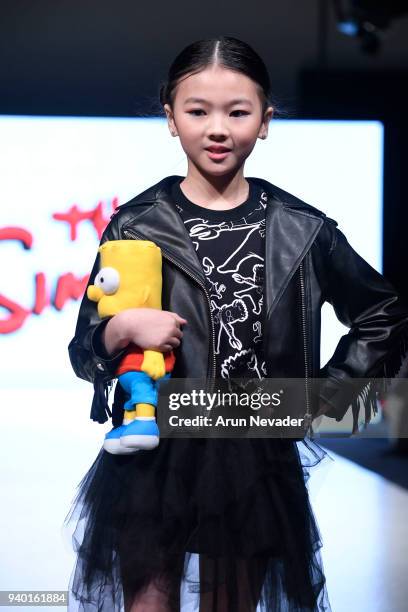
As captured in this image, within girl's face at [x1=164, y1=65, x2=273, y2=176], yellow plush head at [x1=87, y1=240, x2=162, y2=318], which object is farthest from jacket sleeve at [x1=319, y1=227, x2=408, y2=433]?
yellow plush head at [x1=87, y1=240, x2=162, y2=318]

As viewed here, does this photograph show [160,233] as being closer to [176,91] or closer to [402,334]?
[176,91]

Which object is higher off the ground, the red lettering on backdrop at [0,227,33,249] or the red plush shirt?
the red lettering on backdrop at [0,227,33,249]

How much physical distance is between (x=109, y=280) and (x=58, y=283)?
0.64 metres

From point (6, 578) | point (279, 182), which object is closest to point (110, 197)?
point (279, 182)

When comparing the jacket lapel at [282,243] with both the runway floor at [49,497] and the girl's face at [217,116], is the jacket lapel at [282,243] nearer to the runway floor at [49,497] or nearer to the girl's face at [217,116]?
the girl's face at [217,116]

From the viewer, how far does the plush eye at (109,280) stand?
5.43ft

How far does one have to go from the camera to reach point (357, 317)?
1.83 meters

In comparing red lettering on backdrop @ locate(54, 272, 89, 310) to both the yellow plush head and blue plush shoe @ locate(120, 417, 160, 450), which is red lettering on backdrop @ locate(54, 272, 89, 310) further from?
blue plush shoe @ locate(120, 417, 160, 450)

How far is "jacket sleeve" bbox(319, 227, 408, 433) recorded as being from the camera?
182 centimetres

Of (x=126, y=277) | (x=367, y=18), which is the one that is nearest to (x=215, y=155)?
(x=126, y=277)

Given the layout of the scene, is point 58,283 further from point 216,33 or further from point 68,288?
point 216,33

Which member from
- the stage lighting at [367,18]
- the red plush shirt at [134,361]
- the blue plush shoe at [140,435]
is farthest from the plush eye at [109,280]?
the stage lighting at [367,18]

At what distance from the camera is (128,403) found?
1.67 m

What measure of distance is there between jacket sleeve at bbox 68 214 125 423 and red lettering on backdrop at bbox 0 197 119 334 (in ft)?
1.50
